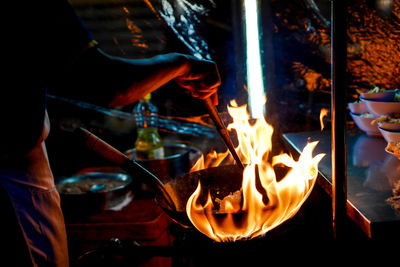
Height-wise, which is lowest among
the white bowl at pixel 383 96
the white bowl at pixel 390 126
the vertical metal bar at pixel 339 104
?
the white bowl at pixel 390 126

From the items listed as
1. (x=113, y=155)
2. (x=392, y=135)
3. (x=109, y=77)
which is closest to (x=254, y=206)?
(x=113, y=155)

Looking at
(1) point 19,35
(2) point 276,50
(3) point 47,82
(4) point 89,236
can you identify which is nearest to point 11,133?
(3) point 47,82

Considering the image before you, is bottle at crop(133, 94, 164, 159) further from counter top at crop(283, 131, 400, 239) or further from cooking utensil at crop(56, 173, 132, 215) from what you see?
counter top at crop(283, 131, 400, 239)

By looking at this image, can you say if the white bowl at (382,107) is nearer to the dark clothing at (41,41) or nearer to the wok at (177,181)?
the wok at (177,181)

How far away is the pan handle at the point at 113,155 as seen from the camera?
1.19 meters

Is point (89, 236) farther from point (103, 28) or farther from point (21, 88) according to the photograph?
point (103, 28)

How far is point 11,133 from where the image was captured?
125cm

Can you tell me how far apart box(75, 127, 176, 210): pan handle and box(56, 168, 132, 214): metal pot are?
4.09ft

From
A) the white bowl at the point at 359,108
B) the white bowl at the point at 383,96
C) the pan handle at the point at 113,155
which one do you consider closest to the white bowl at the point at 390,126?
the white bowl at the point at 383,96

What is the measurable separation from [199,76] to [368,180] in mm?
930

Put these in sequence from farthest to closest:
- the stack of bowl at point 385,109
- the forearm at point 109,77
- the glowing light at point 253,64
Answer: the glowing light at point 253,64 → the stack of bowl at point 385,109 → the forearm at point 109,77

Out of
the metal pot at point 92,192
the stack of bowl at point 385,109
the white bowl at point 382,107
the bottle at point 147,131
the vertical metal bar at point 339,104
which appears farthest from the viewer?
the bottle at point 147,131

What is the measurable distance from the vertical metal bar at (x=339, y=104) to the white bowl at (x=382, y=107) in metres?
1.42

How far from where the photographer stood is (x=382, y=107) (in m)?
1.93
